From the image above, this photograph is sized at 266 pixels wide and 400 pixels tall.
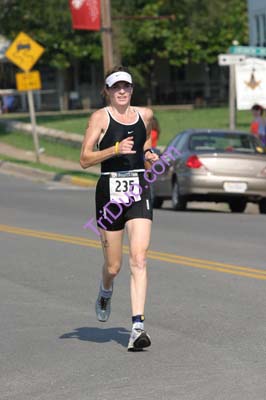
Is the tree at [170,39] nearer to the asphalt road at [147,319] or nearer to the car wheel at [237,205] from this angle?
the car wheel at [237,205]

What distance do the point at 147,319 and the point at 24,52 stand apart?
2429 cm

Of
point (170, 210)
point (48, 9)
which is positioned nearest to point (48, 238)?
point (170, 210)

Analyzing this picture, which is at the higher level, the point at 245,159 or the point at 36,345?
the point at 36,345

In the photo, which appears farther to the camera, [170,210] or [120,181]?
[170,210]

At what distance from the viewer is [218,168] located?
21.8 m

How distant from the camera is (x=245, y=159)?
21.8 metres

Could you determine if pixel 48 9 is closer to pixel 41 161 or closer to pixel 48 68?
pixel 41 161

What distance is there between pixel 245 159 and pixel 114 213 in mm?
13057

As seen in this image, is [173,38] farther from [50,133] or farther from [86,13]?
[86,13]

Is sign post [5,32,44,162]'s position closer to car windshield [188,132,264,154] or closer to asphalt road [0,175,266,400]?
car windshield [188,132,264,154]

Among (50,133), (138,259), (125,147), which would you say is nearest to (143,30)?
(50,133)

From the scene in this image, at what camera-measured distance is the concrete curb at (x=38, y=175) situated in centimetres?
3031

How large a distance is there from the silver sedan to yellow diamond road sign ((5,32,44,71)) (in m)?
11.8

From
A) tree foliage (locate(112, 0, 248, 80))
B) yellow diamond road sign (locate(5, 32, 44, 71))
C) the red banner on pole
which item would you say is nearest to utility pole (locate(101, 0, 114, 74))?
the red banner on pole
